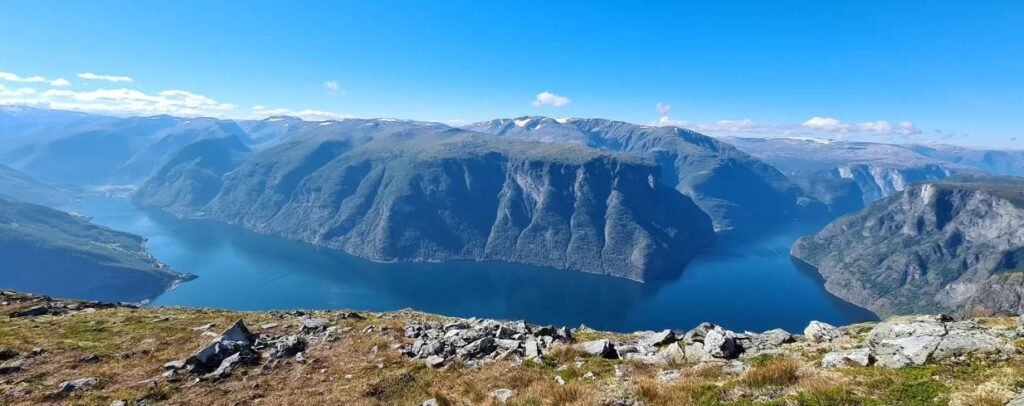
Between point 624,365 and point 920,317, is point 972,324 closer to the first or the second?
point 920,317

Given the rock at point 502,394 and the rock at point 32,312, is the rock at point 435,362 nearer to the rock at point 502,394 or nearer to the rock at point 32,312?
the rock at point 502,394

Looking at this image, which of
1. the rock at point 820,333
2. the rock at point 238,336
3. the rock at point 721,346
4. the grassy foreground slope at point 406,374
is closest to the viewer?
the grassy foreground slope at point 406,374

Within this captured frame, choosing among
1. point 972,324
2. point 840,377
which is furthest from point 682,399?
point 972,324

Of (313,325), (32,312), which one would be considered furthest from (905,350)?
(32,312)

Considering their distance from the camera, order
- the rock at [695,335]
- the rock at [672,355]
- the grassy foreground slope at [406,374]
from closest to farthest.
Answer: the grassy foreground slope at [406,374]
the rock at [672,355]
the rock at [695,335]

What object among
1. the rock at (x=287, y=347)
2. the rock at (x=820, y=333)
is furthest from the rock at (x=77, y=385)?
the rock at (x=820, y=333)

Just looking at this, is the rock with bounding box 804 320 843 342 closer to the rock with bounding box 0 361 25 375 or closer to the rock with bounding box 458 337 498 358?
the rock with bounding box 458 337 498 358
